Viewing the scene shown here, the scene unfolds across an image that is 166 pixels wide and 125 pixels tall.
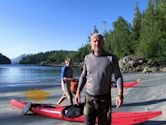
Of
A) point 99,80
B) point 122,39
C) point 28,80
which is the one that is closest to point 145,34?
point 122,39

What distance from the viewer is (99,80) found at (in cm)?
635

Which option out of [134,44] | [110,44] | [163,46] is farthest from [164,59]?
[110,44]

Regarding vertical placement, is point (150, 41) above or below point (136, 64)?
above

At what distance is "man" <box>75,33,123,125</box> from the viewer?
249 inches

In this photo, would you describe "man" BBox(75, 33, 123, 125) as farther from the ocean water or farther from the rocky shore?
the rocky shore

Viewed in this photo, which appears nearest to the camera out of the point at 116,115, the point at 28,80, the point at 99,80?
the point at 99,80

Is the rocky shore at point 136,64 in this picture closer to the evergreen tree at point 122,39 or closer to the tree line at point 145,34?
the tree line at point 145,34

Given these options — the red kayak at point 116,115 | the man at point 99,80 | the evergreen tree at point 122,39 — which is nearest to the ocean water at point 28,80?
the red kayak at point 116,115

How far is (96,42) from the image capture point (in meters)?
6.28

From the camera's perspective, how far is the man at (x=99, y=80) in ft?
20.7

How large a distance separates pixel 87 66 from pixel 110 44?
351 feet

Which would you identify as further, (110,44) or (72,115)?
(110,44)

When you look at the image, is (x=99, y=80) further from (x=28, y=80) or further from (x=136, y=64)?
(x=136, y=64)

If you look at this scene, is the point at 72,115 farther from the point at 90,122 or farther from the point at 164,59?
the point at 164,59
